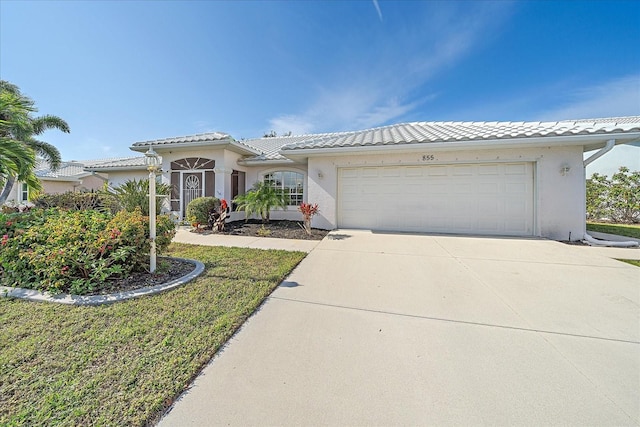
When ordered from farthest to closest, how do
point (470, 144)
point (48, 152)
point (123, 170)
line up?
1. point (123, 170)
2. point (48, 152)
3. point (470, 144)

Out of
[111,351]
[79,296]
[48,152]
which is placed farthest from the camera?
[48,152]

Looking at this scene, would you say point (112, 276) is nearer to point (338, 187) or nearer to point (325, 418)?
point (325, 418)

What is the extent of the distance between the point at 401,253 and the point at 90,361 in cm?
586

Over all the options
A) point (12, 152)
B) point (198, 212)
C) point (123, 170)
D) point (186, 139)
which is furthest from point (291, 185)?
point (123, 170)

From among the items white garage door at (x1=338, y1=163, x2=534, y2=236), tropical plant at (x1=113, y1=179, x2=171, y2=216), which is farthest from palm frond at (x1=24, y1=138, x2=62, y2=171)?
white garage door at (x1=338, y1=163, x2=534, y2=236)

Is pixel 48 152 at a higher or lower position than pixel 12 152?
higher

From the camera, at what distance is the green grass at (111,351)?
5.67ft

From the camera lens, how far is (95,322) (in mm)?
2895

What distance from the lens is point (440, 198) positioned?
29.3 ft

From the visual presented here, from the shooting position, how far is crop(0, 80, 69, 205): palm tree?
5.49 meters

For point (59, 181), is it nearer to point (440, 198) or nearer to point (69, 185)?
point (69, 185)

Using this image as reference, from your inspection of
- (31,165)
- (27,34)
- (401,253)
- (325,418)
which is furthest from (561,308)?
(27,34)

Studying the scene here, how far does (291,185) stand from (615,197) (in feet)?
55.2

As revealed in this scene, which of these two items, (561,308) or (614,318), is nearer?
(614,318)
